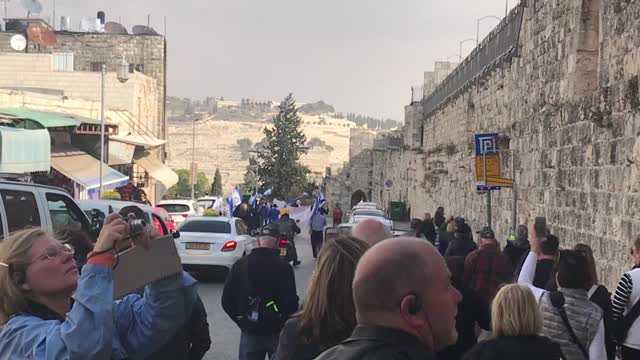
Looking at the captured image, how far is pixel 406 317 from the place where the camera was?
2.15m

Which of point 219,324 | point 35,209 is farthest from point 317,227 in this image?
point 35,209

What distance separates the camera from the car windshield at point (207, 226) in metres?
16.0

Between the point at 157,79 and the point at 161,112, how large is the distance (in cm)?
205

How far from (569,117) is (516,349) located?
6763 millimetres

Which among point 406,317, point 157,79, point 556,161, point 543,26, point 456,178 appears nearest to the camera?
point 406,317

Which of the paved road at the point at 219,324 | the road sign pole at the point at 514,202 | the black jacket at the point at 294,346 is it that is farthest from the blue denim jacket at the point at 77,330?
the road sign pole at the point at 514,202

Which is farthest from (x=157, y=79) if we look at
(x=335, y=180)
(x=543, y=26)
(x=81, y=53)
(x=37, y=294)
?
(x=37, y=294)

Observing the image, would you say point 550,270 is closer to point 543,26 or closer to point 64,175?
point 543,26

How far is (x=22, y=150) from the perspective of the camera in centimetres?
1349

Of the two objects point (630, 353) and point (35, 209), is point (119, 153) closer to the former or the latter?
point (35, 209)

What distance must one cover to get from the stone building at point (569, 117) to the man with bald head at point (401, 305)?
562 centimetres

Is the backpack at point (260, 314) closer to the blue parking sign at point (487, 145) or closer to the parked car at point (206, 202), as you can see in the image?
the blue parking sign at point (487, 145)

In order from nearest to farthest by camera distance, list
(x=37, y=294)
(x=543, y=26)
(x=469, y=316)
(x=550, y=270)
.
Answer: (x=37, y=294) → (x=469, y=316) → (x=550, y=270) → (x=543, y=26)

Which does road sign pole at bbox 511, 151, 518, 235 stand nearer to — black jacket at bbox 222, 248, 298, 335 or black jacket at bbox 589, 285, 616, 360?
black jacket at bbox 222, 248, 298, 335
